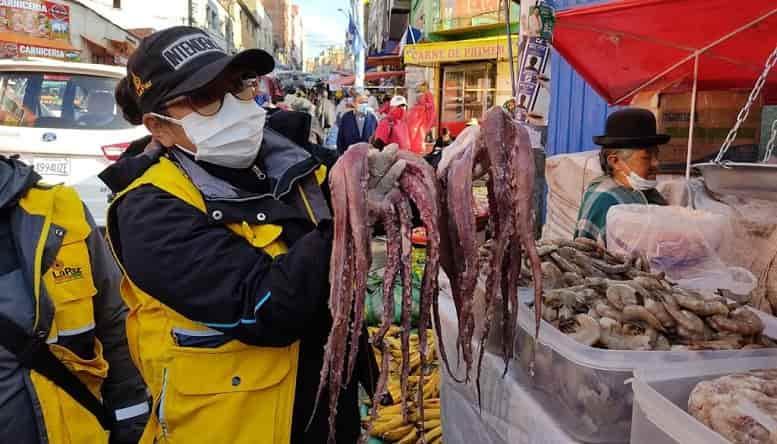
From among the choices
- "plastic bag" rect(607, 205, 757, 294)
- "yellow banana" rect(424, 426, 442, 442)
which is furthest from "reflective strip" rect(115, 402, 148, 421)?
"plastic bag" rect(607, 205, 757, 294)

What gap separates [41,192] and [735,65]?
14.5ft

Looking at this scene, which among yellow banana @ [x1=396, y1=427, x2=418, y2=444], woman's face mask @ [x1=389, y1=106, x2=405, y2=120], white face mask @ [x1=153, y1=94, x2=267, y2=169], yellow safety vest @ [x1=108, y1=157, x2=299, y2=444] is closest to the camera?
yellow safety vest @ [x1=108, y1=157, x2=299, y2=444]

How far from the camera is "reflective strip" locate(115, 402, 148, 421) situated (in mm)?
2309

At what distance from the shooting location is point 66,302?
2.02m

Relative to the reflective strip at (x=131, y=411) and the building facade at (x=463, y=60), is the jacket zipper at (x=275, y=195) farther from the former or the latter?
the building facade at (x=463, y=60)

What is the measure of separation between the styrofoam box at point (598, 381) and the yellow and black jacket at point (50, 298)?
164 centimetres

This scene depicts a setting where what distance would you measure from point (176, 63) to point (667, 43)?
11.4 feet

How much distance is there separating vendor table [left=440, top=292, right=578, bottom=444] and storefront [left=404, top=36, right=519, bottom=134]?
1480 centimetres

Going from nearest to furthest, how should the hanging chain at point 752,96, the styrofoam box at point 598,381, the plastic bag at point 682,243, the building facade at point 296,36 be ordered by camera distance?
the styrofoam box at point 598,381
the plastic bag at point 682,243
the hanging chain at point 752,96
the building facade at point 296,36

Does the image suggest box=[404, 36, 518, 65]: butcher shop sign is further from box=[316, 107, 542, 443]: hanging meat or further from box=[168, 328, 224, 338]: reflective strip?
box=[316, 107, 542, 443]: hanging meat

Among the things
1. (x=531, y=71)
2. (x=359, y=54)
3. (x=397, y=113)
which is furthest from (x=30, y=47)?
(x=531, y=71)

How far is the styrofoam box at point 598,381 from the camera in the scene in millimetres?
1380

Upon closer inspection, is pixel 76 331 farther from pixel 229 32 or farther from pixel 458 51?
pixel 229 32

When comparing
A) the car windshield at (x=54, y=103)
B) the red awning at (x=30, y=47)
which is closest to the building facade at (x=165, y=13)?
the red awning at (x=30, y=47)
